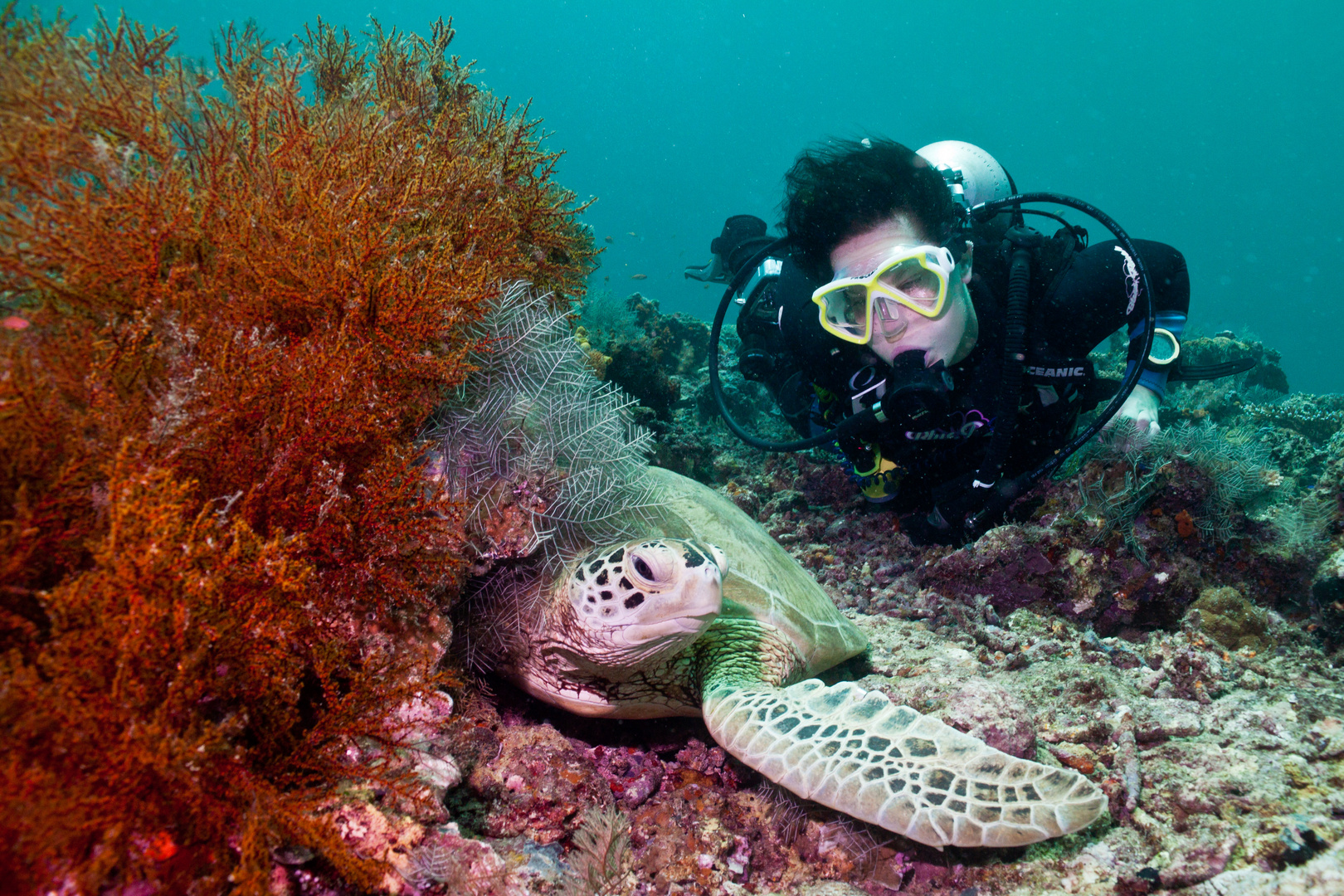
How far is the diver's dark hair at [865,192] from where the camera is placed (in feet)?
9.81

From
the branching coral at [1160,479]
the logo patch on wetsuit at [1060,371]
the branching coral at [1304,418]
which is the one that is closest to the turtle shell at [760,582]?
the branching coral at [1160,479]

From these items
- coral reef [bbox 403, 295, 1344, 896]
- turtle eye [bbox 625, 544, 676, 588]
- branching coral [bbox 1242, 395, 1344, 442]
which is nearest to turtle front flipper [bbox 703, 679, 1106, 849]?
coral reef [bbox 403, 295, 1344, 896]

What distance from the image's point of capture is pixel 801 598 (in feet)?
9.23

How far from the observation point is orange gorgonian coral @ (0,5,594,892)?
0.83m

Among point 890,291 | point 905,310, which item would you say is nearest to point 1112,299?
point 905,310

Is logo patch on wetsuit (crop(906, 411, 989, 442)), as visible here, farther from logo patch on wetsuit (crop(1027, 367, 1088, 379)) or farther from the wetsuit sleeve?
the wetsuit sleeve

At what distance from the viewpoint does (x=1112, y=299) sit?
10.1 ft

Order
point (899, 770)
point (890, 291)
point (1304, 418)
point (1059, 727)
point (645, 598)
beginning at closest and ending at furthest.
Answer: point (899, 770) → point (645, 598) → point (1059, 727) → point (890, 291) → point (1304, 418)

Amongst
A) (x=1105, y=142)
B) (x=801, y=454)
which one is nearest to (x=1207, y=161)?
(x=1105, y=142)

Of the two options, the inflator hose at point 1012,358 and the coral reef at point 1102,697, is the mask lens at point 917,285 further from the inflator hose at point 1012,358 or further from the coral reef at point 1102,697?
the coral reef at point 1102,697

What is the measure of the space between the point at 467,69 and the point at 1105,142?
120431mm

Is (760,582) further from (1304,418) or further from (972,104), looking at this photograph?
(972,104)

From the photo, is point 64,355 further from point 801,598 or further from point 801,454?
point 801,454

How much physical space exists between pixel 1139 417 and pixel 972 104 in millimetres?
117611
